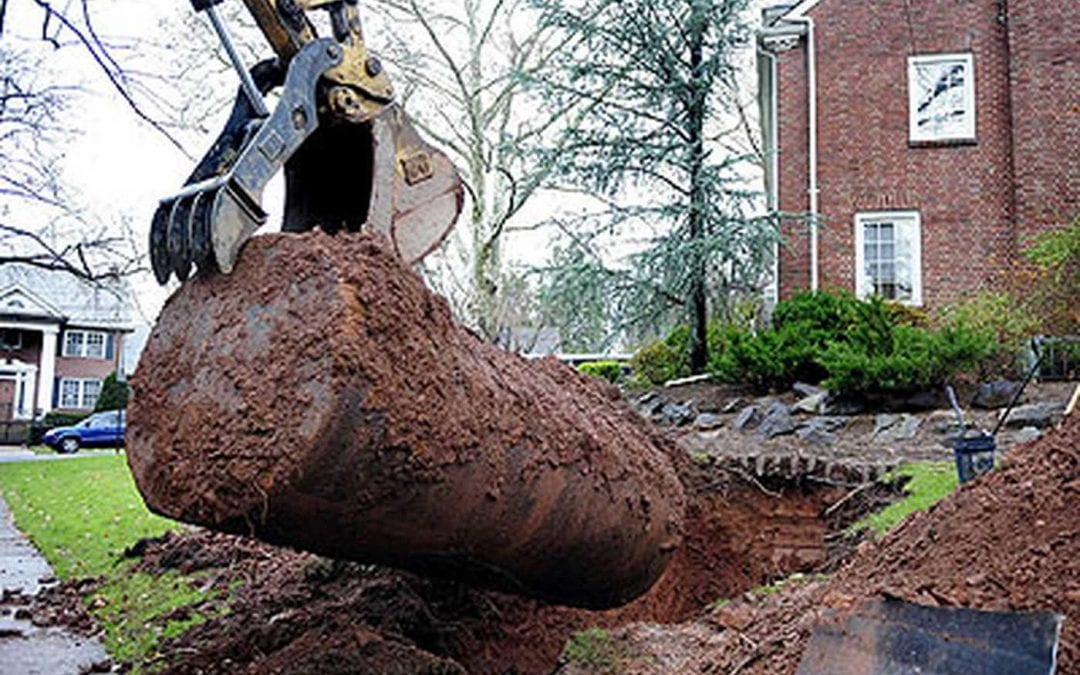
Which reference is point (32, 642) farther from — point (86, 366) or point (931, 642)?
point (86, 366)

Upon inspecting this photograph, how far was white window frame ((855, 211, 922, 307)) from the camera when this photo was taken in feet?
45.3

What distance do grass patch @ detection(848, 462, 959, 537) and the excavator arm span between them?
3.14m

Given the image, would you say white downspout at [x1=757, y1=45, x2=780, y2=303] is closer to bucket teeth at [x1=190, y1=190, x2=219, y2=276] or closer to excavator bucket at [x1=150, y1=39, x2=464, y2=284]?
excavator bucket at [x1=150, y1=39, x2=464, y2=284]

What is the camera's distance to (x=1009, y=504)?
2.85 m

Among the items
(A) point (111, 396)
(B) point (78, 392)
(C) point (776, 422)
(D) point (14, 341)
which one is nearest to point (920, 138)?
(C) point (776, 422)

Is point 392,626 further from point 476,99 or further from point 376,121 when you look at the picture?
point 476,99

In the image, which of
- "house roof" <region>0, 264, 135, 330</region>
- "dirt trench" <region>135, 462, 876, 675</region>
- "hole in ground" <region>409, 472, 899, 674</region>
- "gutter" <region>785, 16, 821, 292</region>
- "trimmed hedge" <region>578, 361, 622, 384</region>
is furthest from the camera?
"house roof" <region>0, 264, 135, 330</region>

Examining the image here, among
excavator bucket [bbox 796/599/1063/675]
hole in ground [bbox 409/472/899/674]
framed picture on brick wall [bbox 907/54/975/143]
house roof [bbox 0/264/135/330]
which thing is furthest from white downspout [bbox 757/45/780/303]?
house roof [bbox 0/264/135/330]

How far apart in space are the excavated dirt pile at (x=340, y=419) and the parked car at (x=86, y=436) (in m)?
27.3

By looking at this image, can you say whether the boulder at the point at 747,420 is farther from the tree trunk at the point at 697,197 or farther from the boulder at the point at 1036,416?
the tree trunk at the point at 697,197

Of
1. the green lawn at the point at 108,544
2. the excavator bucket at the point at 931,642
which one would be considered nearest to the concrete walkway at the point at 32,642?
the green lawn at the point at 108,544

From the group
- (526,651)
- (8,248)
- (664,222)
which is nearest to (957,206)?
(664,222)

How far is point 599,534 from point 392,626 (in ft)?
3.25

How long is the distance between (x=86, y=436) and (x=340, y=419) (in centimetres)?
2904
